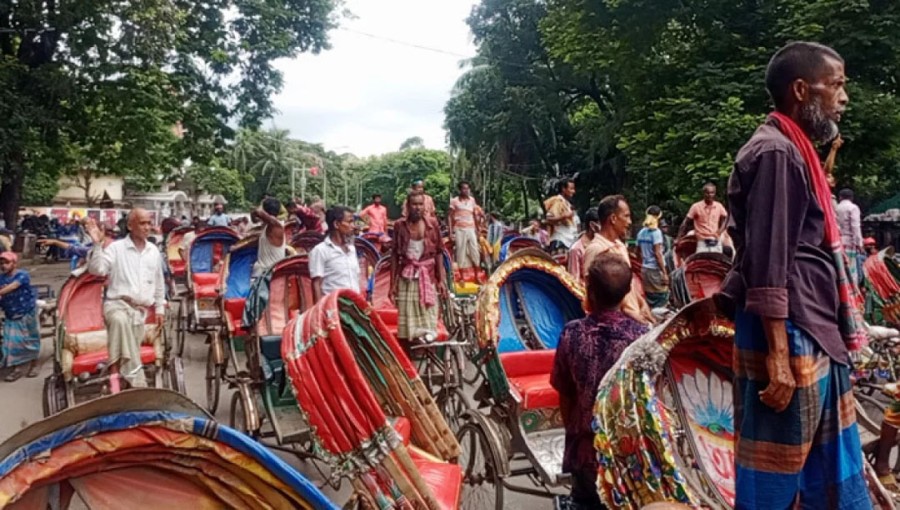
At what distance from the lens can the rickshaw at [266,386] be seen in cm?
471

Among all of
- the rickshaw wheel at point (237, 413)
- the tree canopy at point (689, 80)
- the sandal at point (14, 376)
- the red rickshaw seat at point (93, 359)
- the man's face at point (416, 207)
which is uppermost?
the tree canopy at point (689, 80)

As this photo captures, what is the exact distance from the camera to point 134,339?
225 inches

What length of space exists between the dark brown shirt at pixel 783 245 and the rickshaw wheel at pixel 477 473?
2008 mm

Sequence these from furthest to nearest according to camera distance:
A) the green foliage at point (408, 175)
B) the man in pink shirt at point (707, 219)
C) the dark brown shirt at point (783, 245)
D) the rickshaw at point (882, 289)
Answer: the green foliage at point (408, 175)
the man in pink shirt at point (707, 219)
the rickshaw at point (882, 289)
the dark brown shirt at point (783, 245)

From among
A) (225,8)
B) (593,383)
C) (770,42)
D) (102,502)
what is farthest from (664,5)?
(102,502)

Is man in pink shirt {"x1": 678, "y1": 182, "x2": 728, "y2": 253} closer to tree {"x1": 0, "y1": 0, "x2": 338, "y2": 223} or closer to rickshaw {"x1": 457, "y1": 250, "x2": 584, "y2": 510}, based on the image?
rickshaw {"x1": 457, "y1": 250, "x2": 584, "y2": 510}

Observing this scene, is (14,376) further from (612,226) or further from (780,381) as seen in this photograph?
(780,381)

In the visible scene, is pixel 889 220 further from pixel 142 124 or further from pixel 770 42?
pixel 142 124

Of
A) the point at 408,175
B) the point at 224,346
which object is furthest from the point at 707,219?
the point at 408,175

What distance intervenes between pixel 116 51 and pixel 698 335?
57.2 feet

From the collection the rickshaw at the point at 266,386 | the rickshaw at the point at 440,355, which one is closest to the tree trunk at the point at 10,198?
the rickshaw at the point at 440,355

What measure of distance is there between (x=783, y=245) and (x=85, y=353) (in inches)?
223

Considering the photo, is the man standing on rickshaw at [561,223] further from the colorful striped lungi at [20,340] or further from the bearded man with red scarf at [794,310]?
the bearded man with red scarf at [794,310]

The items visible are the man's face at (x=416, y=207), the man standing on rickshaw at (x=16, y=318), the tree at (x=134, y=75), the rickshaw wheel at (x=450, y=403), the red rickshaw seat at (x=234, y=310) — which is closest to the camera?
the rickshaw wheel at (x=450, y=403)
